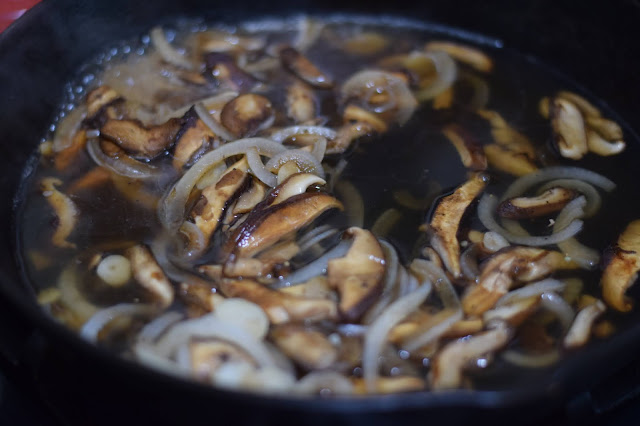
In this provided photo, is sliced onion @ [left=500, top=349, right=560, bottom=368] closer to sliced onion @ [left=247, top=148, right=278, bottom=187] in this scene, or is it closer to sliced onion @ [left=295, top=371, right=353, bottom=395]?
sliced onion @ [left=295, top=371, right=353, bottom=395]

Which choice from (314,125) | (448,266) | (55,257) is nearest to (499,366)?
(448,266)

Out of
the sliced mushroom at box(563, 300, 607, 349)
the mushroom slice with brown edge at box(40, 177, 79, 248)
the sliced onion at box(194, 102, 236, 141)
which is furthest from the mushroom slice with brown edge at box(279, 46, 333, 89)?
the sliced mushroom at box(563, 300, 607, 349)

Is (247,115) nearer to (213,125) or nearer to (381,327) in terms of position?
(213,125)

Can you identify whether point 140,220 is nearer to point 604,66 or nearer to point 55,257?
point 55,257

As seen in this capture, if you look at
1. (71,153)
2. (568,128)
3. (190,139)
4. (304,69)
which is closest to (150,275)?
(190,139)

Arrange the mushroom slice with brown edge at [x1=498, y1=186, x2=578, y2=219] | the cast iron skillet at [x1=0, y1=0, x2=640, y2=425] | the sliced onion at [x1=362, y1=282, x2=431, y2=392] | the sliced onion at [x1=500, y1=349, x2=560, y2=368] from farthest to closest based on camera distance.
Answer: the mushroom slice with brown edge at [x1=498, y1=186, x2=578, y2=219]
the sliced onion at [x1=500, y1=349, x2=560, y2=368]
the sliced onion at [x1=362, y1=282, x2=431, y2=392]
the cast iron skillet at [x1=0, y1=0, x2=640, y2=425]

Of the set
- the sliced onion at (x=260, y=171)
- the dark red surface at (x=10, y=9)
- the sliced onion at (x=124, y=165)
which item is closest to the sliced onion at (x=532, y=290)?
the sliced onion at (x=260, y=171)
